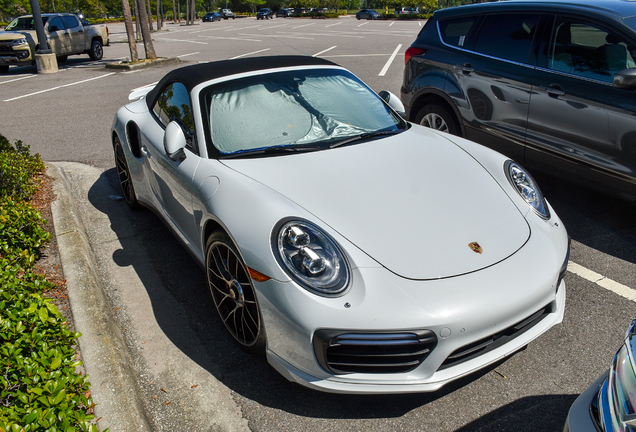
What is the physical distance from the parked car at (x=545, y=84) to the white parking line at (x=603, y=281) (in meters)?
0.76

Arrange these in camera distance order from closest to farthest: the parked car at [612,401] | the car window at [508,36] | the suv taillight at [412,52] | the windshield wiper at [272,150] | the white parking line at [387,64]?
the parked car at [612,401]
the windshield wiper at [272,150]
the car window at [508,36]
the suv taillight at [412,52]
the white parking line at [387,64]

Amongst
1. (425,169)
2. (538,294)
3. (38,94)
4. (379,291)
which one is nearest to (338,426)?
(379,291)

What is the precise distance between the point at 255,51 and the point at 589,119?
15.8 meters

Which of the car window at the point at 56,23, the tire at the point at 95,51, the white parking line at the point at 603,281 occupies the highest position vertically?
the car window at the point at 56,23

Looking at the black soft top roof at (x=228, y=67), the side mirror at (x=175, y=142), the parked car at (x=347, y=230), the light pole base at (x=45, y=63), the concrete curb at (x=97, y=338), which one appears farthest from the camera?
the light pole base at (x=45, y=63)

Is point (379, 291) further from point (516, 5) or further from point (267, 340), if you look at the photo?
point (516, 5)

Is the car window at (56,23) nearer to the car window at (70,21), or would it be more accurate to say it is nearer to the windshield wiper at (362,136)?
the car window at (70,21)

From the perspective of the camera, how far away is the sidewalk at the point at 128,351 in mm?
2424

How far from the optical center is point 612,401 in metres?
1.49

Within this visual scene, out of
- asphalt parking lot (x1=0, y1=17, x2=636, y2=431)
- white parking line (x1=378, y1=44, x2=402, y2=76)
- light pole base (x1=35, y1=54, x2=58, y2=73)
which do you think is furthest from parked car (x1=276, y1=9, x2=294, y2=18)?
asphalt parking lot (x1=0, y1=17, x2=636, y2=431)

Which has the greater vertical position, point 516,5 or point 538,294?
point 516,5

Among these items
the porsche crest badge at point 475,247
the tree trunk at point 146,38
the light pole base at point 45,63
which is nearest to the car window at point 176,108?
the porsche crest badge at point 475,247

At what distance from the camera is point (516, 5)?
4.68 m

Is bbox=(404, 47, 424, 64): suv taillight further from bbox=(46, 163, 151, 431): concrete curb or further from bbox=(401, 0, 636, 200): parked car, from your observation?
bbox=(46, 163, 151, 431): concrete curb
